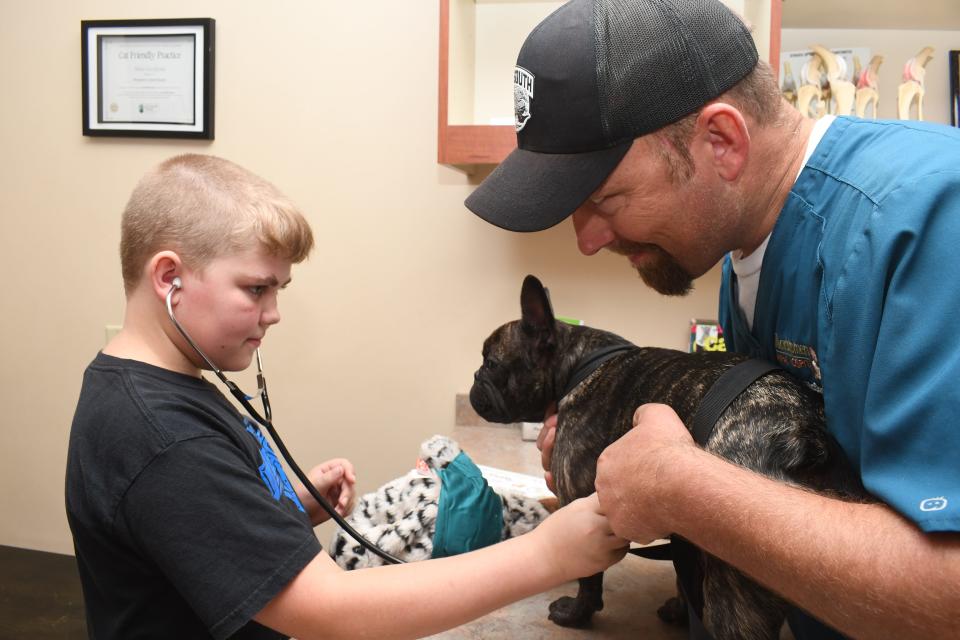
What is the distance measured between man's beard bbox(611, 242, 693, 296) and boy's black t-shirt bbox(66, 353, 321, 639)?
639mm

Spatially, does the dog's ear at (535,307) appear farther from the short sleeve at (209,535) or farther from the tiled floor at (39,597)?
the tiled floor at (39,597)

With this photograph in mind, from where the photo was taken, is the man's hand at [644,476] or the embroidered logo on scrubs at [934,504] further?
the man's hand at [644,476]

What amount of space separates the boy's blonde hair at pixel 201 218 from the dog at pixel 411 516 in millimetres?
584

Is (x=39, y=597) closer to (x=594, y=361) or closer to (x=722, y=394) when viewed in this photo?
(x=594, y=361)

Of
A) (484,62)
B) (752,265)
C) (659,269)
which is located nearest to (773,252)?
(752,265)

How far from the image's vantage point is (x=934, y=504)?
66 cm

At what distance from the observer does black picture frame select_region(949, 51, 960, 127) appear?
7.27 feet

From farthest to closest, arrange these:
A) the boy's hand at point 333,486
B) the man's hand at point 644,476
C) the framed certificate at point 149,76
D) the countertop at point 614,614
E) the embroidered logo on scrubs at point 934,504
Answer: the framed certificate at point 149,76
the boy's hand at point 333,486
the countertop at point 614,614
the man's hand at point 644,476
the embroidered logo on scrubs at point 934,504

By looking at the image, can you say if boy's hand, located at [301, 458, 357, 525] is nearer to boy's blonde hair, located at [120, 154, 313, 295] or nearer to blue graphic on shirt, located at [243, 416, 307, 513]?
blue graphic on shirt, located at [243, 416, 307, 513]

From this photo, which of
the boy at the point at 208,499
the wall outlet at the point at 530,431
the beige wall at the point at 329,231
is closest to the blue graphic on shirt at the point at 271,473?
the boy at the point at 208,499

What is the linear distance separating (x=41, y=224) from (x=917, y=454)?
10.3ft

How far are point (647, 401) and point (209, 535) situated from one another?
72 centimetres

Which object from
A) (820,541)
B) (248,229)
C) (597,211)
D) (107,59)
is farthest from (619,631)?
(107,59)

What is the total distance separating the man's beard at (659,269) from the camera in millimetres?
1115
